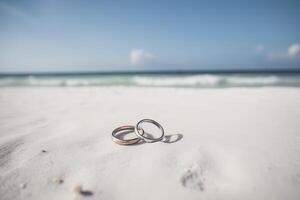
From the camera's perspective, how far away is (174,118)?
2924mm

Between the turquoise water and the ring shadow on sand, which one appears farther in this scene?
the turquoise water

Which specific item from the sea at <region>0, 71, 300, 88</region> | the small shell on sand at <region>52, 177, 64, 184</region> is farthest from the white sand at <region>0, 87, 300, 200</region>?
the sea at <region>0, 71, 300, 88</region>

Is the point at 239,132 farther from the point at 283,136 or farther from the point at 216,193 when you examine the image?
the point at 216,193

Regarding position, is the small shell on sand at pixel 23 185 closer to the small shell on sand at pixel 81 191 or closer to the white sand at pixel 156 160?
the white sand at pixel 156 160

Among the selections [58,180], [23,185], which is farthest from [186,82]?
[23,185]

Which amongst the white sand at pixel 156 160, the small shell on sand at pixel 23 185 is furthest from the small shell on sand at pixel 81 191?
the small shell on sand at pixel 23 185

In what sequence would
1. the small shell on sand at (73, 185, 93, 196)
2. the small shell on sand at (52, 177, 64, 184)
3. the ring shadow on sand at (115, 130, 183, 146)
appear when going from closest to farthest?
the small shell on sand at (73, 185, 93, 196), the small shell on sand at (52, 177, 64, 184), the ring shadow on sand at (115, 130, 183, 146)

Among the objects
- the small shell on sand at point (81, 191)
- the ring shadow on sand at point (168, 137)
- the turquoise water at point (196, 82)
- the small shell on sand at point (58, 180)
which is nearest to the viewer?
the small shell on sand at point (81, 191)

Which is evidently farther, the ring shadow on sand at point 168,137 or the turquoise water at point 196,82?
the turquoise water at point 196,82

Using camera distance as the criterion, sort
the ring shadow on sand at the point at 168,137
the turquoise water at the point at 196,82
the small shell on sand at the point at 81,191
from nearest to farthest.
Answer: the small shell on sand at the point at 81,191
the ring shadow on sand at the point at 168,137
the turquoise water at the point at 196,82

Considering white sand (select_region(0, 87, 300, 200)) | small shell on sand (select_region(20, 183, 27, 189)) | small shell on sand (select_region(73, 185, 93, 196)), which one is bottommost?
small shell on sand (select_region(20, 183, 27, 189))

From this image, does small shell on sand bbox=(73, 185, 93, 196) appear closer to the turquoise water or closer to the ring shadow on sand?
the ring shadow on sand

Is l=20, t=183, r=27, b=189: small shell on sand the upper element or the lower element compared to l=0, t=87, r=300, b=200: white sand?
lower

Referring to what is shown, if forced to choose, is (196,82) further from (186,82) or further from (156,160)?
(156,160)
